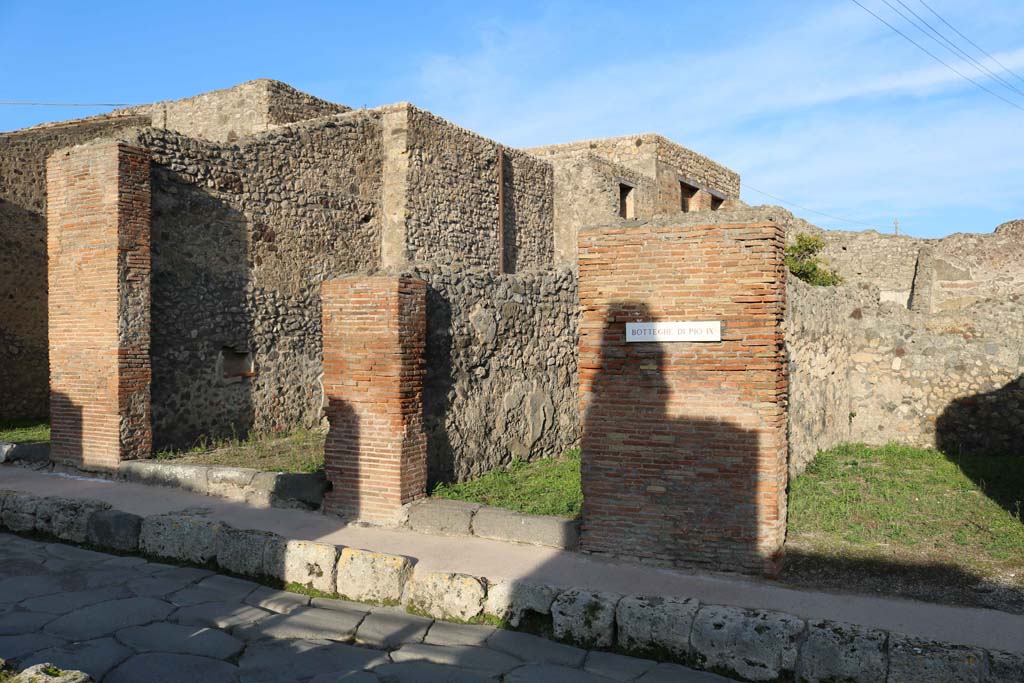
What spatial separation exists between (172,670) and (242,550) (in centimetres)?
172

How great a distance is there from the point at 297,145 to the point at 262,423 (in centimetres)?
397

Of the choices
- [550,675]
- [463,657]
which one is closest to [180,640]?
[463,657]

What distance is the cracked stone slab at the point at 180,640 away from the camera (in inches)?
175

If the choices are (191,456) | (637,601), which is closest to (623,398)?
(637,601)

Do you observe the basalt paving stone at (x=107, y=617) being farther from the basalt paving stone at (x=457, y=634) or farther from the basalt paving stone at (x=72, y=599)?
the basalt paving stone at (x=457, y=634)

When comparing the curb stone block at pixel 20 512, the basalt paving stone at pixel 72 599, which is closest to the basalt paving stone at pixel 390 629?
the basalt paving stone at pixel 72 599

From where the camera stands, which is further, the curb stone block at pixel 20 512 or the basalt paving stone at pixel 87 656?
the curb stone block at pixel 20 512

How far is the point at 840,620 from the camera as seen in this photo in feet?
14.5

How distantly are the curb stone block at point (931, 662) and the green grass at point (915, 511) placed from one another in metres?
1.54

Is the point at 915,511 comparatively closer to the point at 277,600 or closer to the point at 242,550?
the point at 277,600

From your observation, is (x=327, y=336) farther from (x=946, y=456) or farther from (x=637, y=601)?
(x=946, y=456)

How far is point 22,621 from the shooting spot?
486 centimetres

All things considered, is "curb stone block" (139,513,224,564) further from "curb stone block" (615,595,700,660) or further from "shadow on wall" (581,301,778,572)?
"curb stone block" (615,595,700,660)

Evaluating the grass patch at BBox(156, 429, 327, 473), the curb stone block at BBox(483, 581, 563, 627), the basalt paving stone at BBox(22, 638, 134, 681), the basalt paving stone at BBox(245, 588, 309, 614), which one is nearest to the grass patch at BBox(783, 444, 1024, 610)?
the curb stone block at BBox(483, 581, 563, 627)
